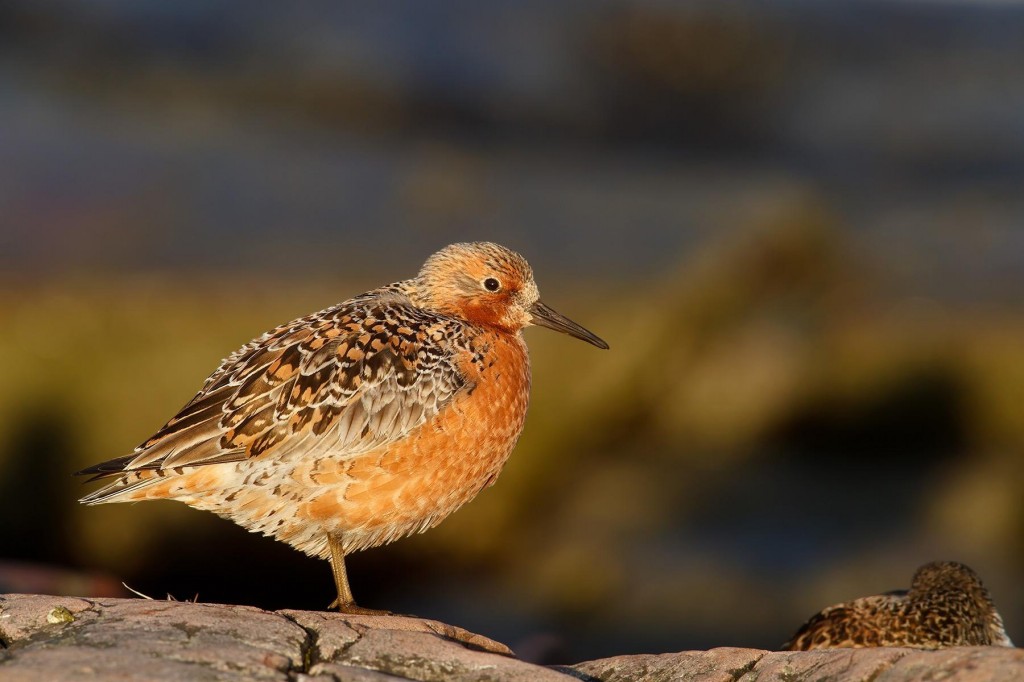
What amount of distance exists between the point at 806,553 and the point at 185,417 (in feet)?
25.4

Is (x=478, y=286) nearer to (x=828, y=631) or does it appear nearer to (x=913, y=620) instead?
(x=828, y=631)

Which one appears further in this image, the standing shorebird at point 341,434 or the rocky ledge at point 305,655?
the standing shorebird at point 341,434

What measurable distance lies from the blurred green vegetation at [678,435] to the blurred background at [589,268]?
33 millimetres

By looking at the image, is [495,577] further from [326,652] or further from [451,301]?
[326,652]

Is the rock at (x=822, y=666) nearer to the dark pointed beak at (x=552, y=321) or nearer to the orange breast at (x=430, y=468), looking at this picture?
the orange breast at (x=430, y=468)

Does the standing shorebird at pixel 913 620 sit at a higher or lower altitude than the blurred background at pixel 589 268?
lower

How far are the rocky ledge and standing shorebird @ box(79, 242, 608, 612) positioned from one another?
0.82m

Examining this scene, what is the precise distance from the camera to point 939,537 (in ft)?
39.9

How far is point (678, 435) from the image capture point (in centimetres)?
1269

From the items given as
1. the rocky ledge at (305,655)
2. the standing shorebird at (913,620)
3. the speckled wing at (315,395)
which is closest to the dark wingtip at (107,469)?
the speckled wing at (315,395)

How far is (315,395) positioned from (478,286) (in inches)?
59.7

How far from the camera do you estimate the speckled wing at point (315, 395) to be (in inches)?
234

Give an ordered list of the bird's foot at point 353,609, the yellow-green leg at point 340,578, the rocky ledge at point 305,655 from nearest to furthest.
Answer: the rocky ledge at point 305,655 < the bird's foot at point 353,609 < the yellow-green leg at point 340,578

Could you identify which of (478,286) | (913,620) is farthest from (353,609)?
(913,620)
